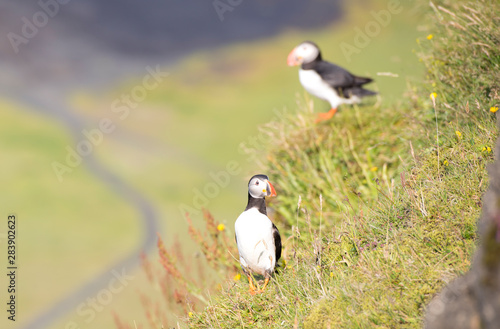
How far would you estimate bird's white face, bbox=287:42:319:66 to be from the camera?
7.74 m

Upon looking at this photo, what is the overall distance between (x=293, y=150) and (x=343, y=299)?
14.0 feet

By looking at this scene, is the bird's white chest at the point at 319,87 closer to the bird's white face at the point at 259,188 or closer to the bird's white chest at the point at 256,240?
the bird's white face at the point at 259,188

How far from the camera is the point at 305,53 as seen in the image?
7.77m

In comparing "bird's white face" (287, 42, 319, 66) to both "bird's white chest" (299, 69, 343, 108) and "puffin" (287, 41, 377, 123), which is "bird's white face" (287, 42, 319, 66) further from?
"bird's white chest" (299, 69, 343, 108)

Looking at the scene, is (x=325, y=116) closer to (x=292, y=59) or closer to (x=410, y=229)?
(x=292, y=59)

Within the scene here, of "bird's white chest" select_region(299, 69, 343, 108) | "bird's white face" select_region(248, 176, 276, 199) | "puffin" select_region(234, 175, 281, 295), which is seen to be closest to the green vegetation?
"puffin" select_region(234, 175, 281, 295)

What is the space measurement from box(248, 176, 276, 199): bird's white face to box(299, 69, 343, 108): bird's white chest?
3.64 metres

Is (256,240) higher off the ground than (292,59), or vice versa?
(292,59)

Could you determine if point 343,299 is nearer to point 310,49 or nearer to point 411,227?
point 411,227

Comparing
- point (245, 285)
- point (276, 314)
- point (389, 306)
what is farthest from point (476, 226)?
point (245, 285)

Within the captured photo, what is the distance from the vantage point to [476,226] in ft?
11.2

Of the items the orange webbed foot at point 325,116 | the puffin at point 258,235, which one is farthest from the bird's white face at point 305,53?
the puffin at point 258,235

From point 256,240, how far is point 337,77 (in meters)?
4.05

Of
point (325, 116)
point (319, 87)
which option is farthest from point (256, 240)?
point (319, 87)
